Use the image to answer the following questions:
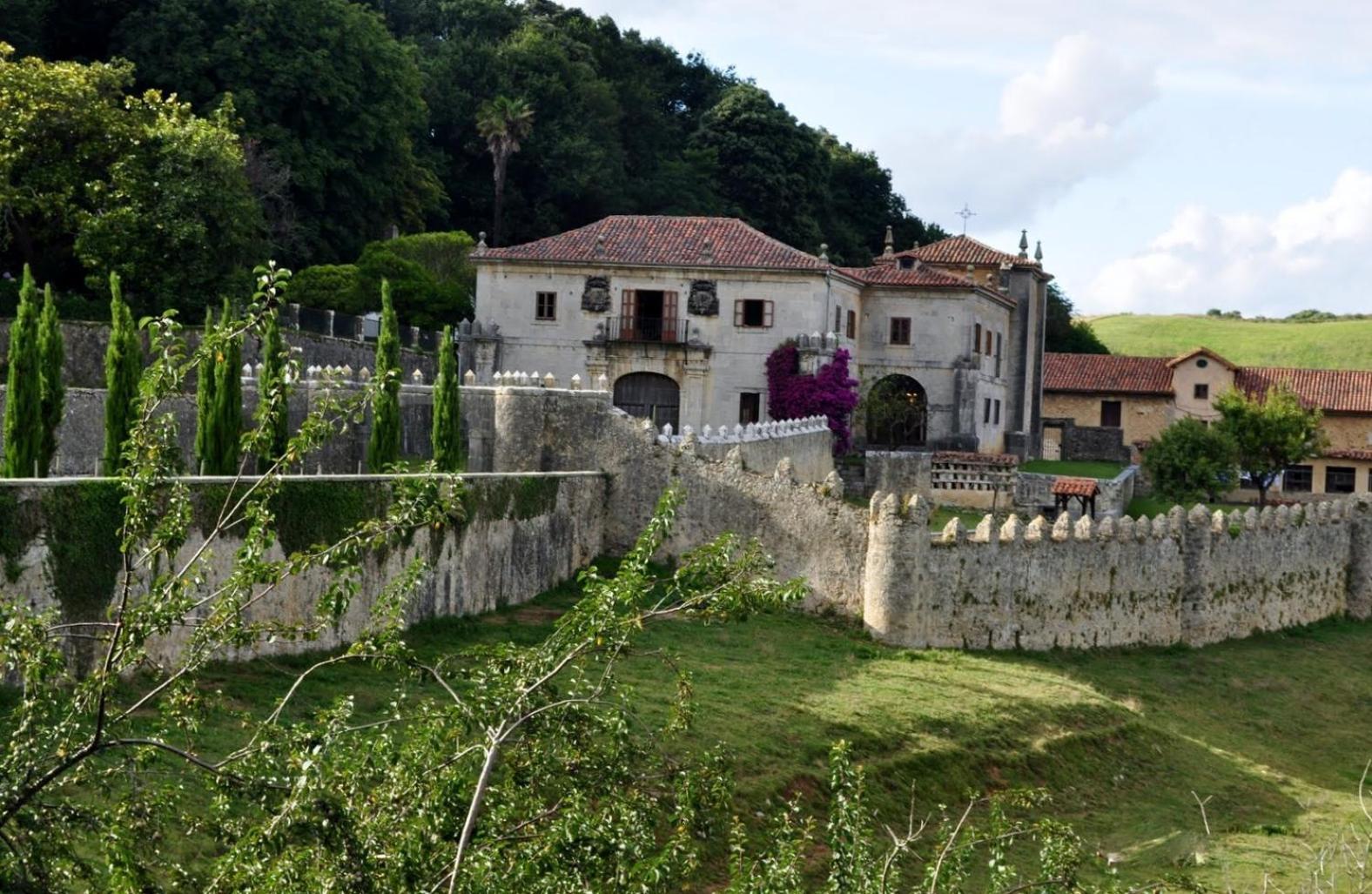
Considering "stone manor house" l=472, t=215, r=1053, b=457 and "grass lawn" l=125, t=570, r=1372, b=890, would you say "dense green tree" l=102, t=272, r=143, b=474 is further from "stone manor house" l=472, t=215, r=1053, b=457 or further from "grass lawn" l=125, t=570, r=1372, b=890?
"stone manor house" l=472, t=215, r=1053, b=457

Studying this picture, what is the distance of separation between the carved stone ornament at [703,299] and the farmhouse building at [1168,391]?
1050 inches

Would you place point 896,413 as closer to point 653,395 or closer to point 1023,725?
point 653,395

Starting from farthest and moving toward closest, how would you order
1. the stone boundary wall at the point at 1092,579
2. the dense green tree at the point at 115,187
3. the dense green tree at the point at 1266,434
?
the dense green tree at the point at 1266,434 < the dense green tree at the point at 115,187 < the stone boundary wall at the point at 1092,579

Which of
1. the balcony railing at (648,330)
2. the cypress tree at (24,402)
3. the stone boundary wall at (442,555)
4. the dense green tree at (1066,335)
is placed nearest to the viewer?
the stone boundary wall at (442,555)

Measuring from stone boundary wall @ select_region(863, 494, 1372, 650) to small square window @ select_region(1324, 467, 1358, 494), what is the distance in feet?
92.0

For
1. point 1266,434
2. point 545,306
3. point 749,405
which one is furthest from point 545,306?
point 1266,434

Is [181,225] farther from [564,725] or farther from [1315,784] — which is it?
[564,725]

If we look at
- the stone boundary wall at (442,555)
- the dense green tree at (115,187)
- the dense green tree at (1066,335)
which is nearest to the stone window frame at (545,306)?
the dense green tree at (115,187)

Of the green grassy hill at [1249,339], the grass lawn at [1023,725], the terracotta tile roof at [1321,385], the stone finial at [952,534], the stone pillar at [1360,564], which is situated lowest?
the grass lawn at [1023,725]

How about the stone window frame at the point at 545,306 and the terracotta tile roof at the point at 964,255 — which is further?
the terracotta tile roof at the point at 964,255

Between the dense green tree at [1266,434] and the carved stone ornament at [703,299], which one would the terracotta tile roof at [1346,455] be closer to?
the dense green tree at [1266,434]

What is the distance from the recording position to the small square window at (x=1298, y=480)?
78.9 m

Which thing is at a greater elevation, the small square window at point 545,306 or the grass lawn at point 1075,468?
the small square window at point 545,306

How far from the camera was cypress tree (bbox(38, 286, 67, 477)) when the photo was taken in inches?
1321
